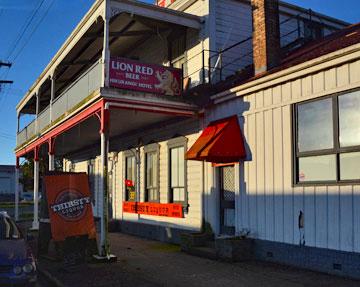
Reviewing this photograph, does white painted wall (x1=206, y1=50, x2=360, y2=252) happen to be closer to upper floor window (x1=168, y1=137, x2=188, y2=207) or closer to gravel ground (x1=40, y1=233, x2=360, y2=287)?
gravel ground (x1=40, y1=233, x2=360, y2=287)

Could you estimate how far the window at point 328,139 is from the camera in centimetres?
882

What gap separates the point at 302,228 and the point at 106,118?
5709 millimetres

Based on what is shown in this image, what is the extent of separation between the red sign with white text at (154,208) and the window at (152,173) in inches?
10.5

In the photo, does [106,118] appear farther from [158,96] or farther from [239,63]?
[239,63]

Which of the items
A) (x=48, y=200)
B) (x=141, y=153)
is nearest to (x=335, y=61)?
(x=48, y=200)

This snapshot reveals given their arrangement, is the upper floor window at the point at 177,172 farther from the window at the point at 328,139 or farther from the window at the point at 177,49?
the window at the point at 328,139

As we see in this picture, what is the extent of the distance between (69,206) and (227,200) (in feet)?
Result: 13.7

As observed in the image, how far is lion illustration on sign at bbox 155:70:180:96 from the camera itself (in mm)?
13508

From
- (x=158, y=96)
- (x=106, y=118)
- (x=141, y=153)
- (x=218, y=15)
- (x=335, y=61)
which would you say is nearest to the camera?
(x=335, y=61)

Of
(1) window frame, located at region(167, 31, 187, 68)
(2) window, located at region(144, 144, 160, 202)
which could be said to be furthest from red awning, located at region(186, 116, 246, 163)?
(2) window, located at region(144, 144, 160, 202)

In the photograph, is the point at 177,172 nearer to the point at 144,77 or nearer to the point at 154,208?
the point at 154,208

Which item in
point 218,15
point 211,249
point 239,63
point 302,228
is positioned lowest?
point 211,249

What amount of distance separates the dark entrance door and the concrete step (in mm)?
811

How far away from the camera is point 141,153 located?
701 inches
